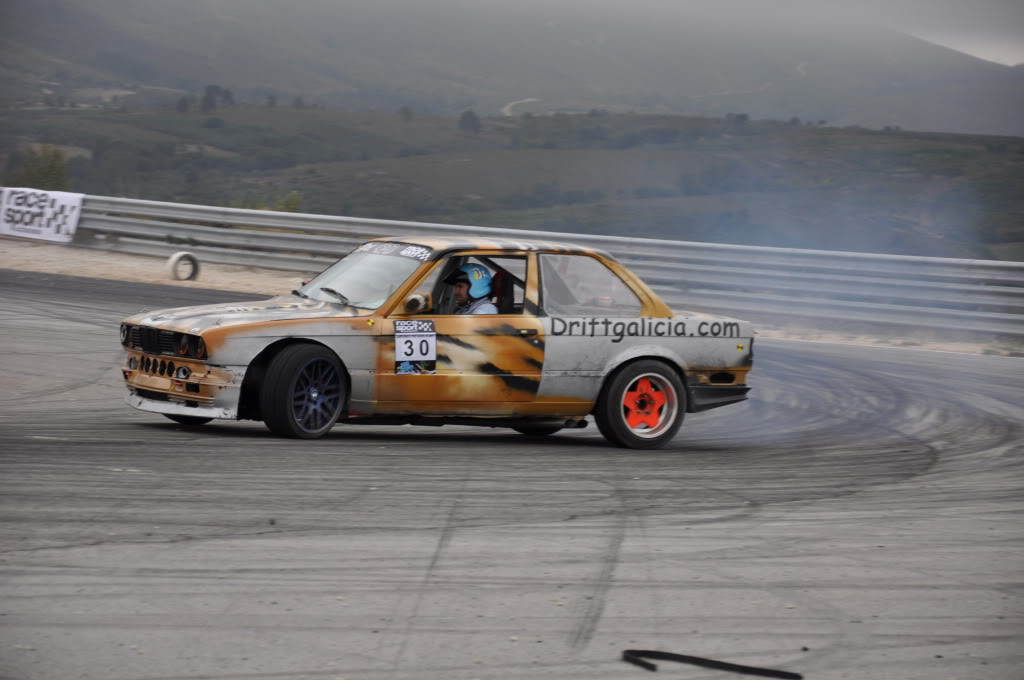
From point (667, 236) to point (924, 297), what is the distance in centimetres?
1958

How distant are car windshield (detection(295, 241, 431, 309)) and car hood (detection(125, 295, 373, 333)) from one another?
12cm

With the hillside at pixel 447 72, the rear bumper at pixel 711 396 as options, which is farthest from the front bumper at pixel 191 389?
the hillside at pixel 447 72

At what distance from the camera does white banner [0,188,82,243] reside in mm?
21906

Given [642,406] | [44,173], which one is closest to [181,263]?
[642,406]

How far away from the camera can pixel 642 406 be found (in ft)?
28.9

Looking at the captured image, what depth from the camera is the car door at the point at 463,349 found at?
8.09 m

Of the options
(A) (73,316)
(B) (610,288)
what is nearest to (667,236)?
(A) (73,316)

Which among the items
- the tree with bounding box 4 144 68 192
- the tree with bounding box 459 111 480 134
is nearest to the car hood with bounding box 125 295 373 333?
the tree with bounding box 4 144 68 192

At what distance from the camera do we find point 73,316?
563 inches

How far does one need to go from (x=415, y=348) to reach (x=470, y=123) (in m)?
65.3

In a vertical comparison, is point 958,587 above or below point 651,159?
below

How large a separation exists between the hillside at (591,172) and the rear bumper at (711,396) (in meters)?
18.2

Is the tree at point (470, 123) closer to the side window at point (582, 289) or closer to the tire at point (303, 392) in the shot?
the side window at point (582, 289)

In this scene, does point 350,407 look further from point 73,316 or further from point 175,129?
point 175,129
